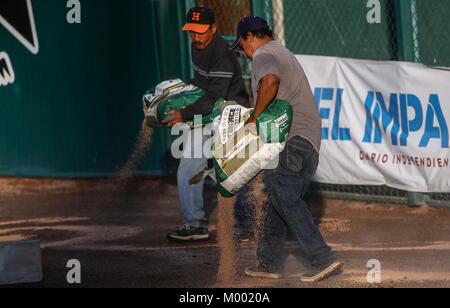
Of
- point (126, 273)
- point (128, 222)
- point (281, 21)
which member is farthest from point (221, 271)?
point (281, 21)

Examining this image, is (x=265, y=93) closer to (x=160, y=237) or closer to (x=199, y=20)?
(x=199, y=20)

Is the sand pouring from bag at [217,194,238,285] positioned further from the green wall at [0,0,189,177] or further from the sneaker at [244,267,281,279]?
the green wall at [0,0,189,177]

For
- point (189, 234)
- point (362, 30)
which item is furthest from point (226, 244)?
point (362, 30)

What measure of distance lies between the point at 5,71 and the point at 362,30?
471cm

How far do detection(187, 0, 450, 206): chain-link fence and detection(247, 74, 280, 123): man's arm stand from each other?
3585 mm

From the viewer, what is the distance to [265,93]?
7.75 meters

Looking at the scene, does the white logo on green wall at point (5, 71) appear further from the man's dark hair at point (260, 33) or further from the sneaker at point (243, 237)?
the man's dark hair at point (260, 33)

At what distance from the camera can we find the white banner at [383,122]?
10.5 meters

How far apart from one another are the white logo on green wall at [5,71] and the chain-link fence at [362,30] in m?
2.70

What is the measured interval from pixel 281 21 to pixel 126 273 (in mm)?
4570

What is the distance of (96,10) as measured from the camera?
517 inches

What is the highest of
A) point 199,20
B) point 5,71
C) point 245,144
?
point 199,20

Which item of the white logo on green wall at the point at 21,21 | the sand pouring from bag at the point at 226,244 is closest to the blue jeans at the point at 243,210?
the sand pouring from bag at the point at 226,244

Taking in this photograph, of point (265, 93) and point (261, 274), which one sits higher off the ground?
point (265, 93)
